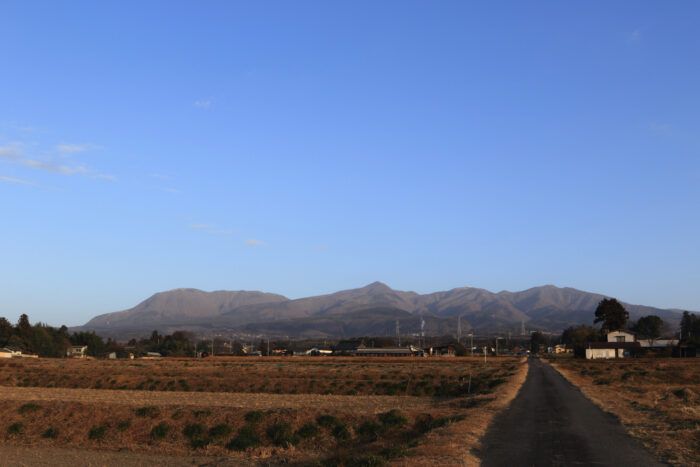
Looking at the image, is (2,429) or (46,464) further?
(2,429)

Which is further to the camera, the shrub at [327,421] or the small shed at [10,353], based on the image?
the small shed at [10,353]

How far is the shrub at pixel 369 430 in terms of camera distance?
2858 centimetres

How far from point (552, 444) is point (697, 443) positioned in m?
5.10

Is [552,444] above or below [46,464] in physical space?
above

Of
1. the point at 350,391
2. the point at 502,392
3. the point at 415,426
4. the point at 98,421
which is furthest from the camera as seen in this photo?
the point at 350,391

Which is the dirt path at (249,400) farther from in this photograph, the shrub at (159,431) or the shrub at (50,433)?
the shrub at (159,431)

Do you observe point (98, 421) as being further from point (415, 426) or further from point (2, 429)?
point (415, 426)

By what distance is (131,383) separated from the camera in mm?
63281

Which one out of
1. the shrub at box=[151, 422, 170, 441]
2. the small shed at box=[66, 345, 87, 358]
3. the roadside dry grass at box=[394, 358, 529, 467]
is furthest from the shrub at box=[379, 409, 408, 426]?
the small shed at box=[66, 345, 87, 358]

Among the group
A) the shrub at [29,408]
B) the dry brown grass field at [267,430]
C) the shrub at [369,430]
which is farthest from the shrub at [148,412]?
the shrub at [369,430]

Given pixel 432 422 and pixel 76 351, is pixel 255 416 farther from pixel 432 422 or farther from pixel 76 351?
pixel 76 351

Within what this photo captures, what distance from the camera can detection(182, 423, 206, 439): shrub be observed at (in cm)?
3071

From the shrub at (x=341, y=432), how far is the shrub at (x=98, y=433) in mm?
12768

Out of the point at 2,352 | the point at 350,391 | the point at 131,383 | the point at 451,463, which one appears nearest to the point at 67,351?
the point at 2,352
